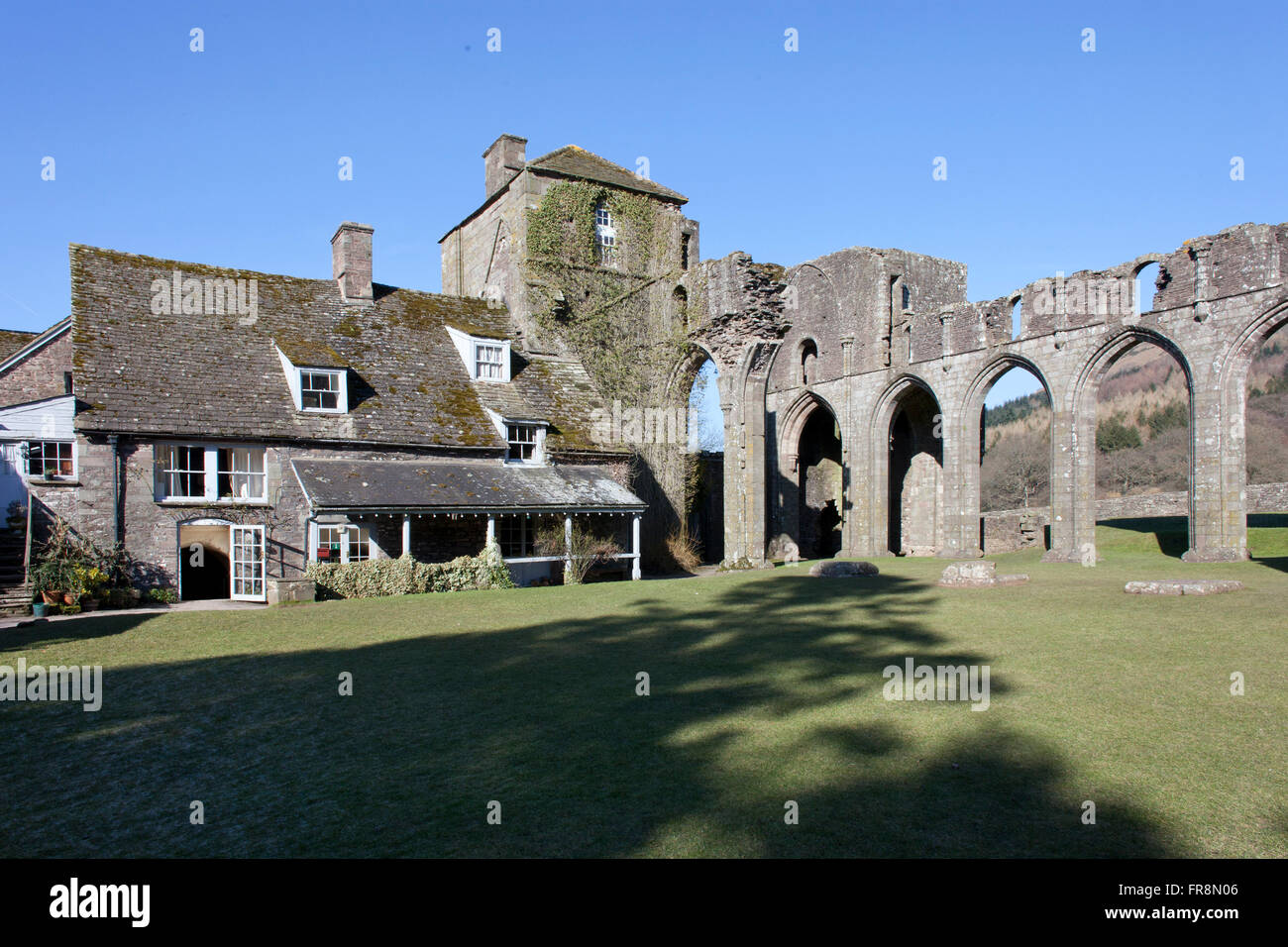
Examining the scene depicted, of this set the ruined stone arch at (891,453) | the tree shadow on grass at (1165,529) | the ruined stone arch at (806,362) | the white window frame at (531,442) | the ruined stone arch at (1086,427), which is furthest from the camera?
the ruined stone arch at (806,362)

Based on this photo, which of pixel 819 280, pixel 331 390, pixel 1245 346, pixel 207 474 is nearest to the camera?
pixel 207 474

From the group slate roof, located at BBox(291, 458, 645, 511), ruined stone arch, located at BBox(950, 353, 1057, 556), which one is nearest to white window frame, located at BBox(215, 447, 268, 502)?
slate roof, located at BBox(291, 458, 645, 511)

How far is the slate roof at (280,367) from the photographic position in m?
18.4

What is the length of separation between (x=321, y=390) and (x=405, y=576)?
575 cm

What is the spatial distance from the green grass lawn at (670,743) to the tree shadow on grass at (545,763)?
0.03m

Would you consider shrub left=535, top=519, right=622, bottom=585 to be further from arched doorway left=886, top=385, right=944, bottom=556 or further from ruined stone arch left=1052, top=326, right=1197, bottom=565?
arched doorway left=886, top=385, right=944, bottom=556

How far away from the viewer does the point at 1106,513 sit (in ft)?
123

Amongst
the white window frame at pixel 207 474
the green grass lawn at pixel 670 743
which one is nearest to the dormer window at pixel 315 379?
A: the white window frame at pixel 207 474

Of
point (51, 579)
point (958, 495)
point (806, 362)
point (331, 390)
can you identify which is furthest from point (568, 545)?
point (806, 362)

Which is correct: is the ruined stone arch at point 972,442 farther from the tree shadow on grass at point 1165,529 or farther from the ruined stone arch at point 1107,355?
the tree shadow on grass at point 1165,529

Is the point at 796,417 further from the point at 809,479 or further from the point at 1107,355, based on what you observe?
the point at 1107,355

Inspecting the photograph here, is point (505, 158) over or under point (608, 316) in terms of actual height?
over

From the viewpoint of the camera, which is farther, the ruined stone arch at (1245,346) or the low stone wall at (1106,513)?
the low stone wall at (1106,513)
